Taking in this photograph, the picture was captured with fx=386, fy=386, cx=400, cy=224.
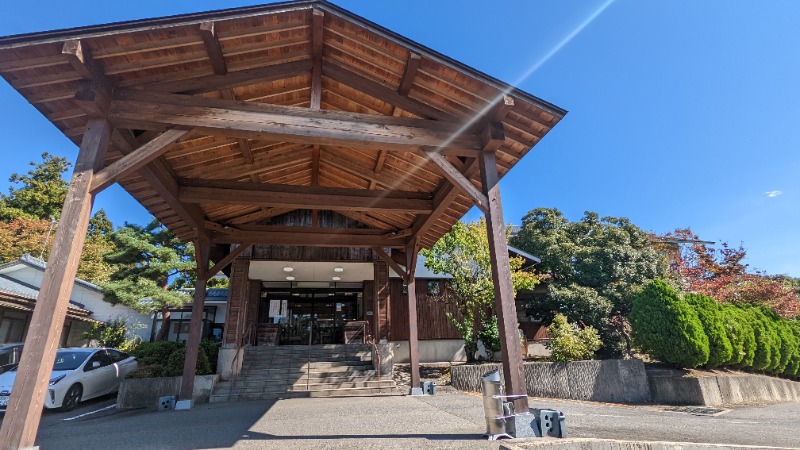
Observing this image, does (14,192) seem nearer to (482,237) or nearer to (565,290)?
(482,237)

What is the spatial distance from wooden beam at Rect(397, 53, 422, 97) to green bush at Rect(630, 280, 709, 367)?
8767 mm

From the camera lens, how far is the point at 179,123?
14.2ft

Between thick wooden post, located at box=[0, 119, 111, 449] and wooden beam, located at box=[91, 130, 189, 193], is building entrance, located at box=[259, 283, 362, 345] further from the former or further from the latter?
thick wooden post, located at box=[0, 119, 111, 449]

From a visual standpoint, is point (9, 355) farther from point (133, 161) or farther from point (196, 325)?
point (133, 161)

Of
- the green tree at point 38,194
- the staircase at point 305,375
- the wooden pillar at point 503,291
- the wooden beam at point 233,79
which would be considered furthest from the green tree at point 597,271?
the green tree at point 38,194

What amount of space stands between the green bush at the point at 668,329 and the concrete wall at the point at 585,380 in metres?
0.80

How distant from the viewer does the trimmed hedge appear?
9.31m

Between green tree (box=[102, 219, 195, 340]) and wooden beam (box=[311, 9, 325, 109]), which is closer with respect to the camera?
wooden beam (box=[311, 9, 325, 109])

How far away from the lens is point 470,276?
38.6 ft

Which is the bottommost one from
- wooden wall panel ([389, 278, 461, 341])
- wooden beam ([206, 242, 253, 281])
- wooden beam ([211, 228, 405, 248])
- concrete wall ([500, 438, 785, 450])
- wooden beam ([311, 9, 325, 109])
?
concrete wall ([500, 438, 785, 450])

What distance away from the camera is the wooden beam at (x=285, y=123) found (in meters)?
4.32

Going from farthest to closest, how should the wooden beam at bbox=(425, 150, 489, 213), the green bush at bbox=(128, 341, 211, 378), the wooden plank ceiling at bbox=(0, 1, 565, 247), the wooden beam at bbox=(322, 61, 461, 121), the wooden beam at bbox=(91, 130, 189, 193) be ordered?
the green bush at bbox=(128, 341, 211, 378), the wooden beam at bbox=(322, 61, 461, 121), the wooden beam at bbox=(425, 150, 489, 213), the wooden plank ceiling at bbox=(0, 1, 565, 247), the wooden beam at bbox=(91, 130, 189, 193)

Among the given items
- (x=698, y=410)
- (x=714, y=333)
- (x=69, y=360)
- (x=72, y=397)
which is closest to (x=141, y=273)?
(x=69, y=360)

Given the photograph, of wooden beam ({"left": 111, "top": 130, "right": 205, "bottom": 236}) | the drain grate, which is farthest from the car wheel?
the drain grate
